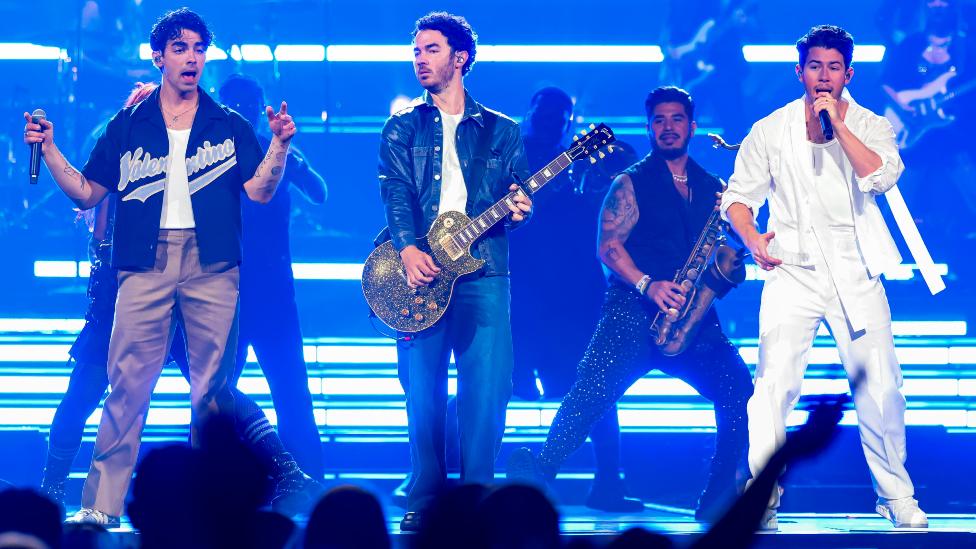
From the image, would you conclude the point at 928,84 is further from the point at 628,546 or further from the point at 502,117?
the point at 628,546

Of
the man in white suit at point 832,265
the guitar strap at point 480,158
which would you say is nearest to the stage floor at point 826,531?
the man in white suit at point 832,265

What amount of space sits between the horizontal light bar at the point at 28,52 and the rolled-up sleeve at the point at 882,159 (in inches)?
222

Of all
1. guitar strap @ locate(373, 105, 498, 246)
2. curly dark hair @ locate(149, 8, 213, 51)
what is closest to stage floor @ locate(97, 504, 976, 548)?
guitar strap @ locate(373, 105, 498, 246)

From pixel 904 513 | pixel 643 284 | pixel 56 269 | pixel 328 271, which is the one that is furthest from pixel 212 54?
pixel 904 513

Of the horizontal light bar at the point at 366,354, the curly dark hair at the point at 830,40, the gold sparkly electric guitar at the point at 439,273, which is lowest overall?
the horizontal light bar at the point at 366,354

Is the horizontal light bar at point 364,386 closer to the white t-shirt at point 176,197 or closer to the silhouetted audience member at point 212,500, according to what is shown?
the white t-shirt at point 176,197

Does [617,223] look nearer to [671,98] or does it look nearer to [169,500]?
[671,98]

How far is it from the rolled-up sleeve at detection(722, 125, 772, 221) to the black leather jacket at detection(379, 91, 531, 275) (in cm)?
104

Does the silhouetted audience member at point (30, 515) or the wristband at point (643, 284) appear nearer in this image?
the silhouetted audience member at point (30, 515)

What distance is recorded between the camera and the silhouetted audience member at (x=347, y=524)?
2.14m

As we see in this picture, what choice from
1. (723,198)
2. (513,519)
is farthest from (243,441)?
(723,198)

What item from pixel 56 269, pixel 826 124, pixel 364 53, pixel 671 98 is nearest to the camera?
pixel 826 124

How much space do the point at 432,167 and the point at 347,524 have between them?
3.83m

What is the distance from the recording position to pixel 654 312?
22.8 feet
